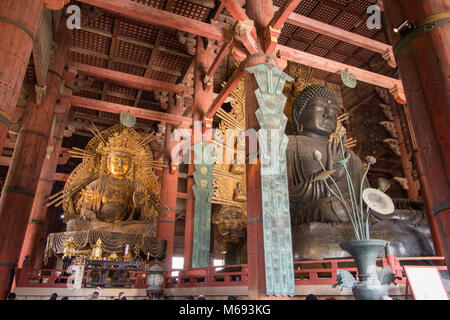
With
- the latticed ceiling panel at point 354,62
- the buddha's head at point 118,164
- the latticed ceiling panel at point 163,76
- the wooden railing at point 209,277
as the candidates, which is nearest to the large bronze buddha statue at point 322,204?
the wooden railing at point 209,277

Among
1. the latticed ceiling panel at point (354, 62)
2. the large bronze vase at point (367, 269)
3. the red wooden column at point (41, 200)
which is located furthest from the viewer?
the latticed ceiling panel at point (354, 62)

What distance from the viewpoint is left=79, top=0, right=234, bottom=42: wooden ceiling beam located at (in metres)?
4.48

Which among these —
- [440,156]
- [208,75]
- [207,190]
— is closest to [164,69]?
[208,75]

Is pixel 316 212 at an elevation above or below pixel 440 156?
above

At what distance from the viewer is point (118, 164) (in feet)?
27.5

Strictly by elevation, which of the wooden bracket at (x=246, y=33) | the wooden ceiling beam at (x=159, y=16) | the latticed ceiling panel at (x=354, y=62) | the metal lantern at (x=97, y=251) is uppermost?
the latticed ceiling panel at (x=354, y=62)

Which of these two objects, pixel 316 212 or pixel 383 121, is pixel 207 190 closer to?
pixel 316 212

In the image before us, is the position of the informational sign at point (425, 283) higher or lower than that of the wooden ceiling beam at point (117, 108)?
lower

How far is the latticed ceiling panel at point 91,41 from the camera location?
738cm

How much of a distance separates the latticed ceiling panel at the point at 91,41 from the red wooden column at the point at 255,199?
4360 mm

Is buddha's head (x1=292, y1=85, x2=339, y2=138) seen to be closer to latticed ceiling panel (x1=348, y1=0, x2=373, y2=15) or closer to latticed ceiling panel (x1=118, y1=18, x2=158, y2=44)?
latticed ceiling panel (x1=348, y1=0, x2=373, y2=15)

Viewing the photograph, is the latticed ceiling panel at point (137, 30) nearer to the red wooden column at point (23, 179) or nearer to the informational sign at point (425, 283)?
the red wooden column at point (23, 179)
